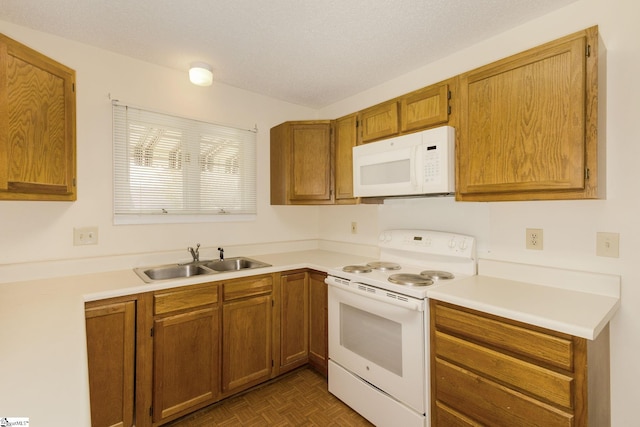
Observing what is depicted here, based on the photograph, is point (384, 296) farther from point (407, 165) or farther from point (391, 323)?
point (407, 165)

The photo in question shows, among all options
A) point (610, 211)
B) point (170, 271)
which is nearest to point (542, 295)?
point (610, 211)

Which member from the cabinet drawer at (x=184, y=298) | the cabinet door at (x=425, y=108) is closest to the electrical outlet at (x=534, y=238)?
the cabinet door at (x=425, y=108)

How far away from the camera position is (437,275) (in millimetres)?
1897

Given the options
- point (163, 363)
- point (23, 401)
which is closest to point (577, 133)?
point (23, 401)

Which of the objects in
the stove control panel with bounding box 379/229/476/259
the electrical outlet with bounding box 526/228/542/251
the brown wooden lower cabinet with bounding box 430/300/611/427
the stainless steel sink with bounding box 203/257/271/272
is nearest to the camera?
the brown wooden lower cabinet with bounding box 430/300/611/427

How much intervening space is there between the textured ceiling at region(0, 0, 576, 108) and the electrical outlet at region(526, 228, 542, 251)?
1.22 m

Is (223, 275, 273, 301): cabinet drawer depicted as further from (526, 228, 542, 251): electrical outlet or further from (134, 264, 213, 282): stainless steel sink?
(526, 228, 542, 251): electrical outlet

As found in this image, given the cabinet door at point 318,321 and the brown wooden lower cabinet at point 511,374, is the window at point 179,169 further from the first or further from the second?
the brown wooden lower cabinet at point 511,374

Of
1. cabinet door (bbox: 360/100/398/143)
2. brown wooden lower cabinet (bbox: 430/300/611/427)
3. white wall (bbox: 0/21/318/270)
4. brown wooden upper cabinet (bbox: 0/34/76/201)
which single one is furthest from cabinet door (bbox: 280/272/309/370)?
brown wooden upper cabinet (bbox: 0/34/76/201)

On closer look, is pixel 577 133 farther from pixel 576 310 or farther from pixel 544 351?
pixel 544 351

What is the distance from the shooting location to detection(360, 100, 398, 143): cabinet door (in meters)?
2.06

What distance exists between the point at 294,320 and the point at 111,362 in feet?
3.91

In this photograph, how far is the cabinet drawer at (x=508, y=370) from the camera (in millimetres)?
1164

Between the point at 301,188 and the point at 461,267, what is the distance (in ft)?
4.64
